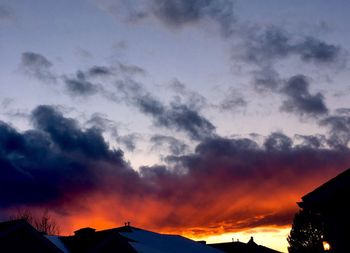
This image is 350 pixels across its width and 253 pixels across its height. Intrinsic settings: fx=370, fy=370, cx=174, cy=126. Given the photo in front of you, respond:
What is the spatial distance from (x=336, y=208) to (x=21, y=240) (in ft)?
79.1

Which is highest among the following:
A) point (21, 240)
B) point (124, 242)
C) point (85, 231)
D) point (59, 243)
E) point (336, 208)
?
point (85, 231)

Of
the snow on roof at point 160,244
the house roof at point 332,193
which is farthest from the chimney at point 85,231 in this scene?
the house roof at point 332,193

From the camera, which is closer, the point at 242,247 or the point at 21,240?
the point at 21,240

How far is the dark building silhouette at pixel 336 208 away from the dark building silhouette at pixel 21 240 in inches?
915

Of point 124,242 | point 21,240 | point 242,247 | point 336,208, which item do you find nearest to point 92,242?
point 124,242

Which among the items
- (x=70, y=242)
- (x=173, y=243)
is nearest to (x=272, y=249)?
(x=173, y=243)

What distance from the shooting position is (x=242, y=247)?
54812 millimetres

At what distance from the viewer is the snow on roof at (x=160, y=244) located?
3080 cm

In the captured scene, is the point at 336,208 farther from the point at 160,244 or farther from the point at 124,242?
the point at 160,244

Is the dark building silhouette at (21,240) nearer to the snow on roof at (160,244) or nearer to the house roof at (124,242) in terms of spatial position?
the house roof at (124,242)

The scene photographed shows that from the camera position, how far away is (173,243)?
36875 mm

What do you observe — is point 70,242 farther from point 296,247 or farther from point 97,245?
point 296,247

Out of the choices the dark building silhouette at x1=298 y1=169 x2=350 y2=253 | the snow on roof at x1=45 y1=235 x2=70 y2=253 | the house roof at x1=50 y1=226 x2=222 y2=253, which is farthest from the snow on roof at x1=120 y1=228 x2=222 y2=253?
the dark building silhouette at x1=298 y1=169 x2=350 y2=253

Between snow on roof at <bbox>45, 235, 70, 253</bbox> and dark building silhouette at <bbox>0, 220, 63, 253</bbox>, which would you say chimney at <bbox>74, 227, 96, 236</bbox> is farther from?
dark building silhouette at <bbox>0, 220, 63, 253</bbox>
